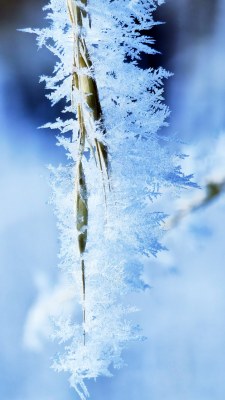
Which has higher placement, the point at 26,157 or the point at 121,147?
the point at 26,157

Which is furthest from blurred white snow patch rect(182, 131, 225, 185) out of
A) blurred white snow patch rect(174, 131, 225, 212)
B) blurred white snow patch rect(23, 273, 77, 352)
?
blurred white snow patch rect(23, 273, 77, 352)

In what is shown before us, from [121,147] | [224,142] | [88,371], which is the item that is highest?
[224,142]

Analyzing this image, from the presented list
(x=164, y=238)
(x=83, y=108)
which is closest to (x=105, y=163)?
(x=83, y=108)

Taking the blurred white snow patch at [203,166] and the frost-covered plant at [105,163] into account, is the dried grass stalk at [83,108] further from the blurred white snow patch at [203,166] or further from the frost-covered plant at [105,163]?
the blurred white snow patch at [203,166]

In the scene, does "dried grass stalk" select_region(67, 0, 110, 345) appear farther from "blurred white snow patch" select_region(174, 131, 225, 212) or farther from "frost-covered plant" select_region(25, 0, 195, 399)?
"blurred white snow patch" select_region(174, 131, 225, 212)

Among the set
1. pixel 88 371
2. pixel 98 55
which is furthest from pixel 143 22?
pixel 88 371

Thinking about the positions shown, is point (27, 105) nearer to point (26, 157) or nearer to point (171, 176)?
point (26, 157)
